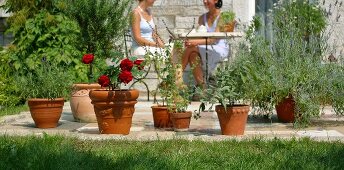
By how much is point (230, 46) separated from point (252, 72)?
3738 mm

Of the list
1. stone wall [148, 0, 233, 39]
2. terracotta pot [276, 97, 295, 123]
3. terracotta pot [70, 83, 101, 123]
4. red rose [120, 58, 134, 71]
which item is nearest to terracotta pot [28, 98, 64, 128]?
terracotta pot [70, 83, 101, 123]

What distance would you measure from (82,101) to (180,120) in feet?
3.77

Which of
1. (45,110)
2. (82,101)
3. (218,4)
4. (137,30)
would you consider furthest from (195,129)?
(218,4)

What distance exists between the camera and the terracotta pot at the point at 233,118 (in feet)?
17.4

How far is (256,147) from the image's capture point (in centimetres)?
475

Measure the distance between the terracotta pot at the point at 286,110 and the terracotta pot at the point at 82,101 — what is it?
1.73 meters

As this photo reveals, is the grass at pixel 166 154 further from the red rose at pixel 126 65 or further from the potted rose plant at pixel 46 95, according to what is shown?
the potted rose plant at pixel 46 95

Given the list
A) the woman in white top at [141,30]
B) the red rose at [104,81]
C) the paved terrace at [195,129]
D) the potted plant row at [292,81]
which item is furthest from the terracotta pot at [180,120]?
the woman in white top at [141,30]

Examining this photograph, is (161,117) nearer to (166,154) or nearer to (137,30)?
(166,154)

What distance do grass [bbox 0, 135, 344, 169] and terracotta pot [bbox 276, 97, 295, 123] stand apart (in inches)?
47.2

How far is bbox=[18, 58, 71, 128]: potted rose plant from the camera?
231 inches

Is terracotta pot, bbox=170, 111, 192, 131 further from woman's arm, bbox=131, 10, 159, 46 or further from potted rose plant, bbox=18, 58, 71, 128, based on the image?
woman's arm, bbox=131, 10, 159, 46

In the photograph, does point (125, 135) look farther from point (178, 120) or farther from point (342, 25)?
point (342, 25)

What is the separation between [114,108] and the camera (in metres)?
5.38
